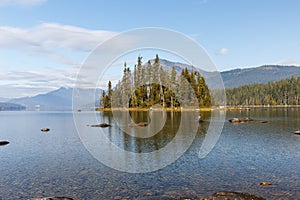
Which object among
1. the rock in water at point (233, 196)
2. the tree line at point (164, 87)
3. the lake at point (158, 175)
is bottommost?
the lake at point (158, 175)

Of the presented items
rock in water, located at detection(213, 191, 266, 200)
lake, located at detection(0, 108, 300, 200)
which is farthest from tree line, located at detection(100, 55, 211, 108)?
rock in water, located at detection(213, 191, 266, 200)

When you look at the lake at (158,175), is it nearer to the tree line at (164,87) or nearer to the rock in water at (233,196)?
the rock in water at (233,196)

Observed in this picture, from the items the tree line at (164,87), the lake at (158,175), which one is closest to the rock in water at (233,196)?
the lake at (158,175)

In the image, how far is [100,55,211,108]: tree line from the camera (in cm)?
14662

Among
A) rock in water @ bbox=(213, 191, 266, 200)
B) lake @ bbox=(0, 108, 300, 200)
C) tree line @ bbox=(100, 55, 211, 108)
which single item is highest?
tree line @ bbox=(100, 55, 211, 108)

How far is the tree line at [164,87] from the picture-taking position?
147m

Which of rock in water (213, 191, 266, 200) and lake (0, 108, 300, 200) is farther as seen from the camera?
lake (0, 108, 300, 200)

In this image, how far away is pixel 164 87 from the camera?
148 meters

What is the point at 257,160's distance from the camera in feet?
96.5

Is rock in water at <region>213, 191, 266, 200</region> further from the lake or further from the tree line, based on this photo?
the tree line

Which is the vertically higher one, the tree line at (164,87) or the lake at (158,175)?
the tree line at (164,87)

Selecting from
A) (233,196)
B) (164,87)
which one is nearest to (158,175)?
(233,196)

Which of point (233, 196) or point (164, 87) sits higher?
point (164, 87)

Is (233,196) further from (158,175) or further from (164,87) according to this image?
(164,87)
